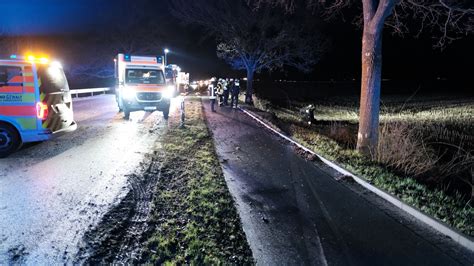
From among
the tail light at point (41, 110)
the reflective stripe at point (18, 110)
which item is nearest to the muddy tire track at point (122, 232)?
the tail light at point (41, 110)

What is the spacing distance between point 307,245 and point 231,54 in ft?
82.4

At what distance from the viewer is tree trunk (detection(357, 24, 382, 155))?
8352 millimetres

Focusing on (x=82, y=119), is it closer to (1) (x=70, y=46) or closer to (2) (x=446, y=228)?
(2) (x=446, y=228)

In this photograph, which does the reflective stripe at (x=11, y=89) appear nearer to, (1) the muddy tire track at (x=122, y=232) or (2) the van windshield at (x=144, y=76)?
(1) the muddy tire track at (x=122, y=232)

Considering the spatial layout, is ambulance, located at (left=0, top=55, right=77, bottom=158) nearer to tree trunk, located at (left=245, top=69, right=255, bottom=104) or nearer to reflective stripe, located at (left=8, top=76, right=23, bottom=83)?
reflective stripe, located at (left=8, top=76, right=23, bottom=83)

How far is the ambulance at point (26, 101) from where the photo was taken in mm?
7656

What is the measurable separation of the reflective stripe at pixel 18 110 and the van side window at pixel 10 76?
1.76 feet

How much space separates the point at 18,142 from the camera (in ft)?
26.5

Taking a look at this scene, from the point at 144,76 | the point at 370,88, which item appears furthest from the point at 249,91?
the point at 370,88

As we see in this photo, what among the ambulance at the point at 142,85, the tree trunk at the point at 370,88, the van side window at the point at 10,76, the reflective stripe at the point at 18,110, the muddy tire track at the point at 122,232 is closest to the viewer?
the muddy tire track at the point at 122,232

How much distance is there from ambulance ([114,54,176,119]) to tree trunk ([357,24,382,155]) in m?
9.20

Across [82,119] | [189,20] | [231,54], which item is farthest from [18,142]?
[231,54]

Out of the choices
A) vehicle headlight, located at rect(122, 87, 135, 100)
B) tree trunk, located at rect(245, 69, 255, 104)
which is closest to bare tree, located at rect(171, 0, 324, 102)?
tree trunk, located at rect(245, 69, 255, 104)

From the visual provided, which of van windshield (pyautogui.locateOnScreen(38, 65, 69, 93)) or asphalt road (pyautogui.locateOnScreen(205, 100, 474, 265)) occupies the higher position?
van windshield (pyautogui.locateOnScreen(38, 65, 69, 93))
